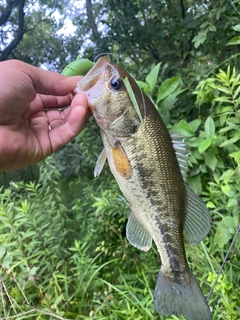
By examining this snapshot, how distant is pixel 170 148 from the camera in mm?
991

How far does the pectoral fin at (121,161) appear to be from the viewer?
1.00m

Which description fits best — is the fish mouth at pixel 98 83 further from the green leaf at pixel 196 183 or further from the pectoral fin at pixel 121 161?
the green leaf at pixel 196 183

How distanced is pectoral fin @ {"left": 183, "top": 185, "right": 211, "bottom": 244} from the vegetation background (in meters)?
0.38

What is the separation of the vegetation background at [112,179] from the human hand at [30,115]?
629 mm

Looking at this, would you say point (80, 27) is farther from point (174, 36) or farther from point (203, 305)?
point (203, 305)

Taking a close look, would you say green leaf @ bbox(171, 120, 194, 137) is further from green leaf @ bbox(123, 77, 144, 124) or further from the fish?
green leaf @ bbox(123, 77, 144, 124)

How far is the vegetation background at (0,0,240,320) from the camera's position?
1.65 metres

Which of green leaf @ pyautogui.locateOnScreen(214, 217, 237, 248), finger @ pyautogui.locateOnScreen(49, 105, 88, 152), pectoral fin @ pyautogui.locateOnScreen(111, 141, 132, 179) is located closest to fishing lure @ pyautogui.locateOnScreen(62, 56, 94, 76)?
finger @ pyautogui.locateOnScreen(49, 105, 88, 152)

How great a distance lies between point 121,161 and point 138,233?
26cm

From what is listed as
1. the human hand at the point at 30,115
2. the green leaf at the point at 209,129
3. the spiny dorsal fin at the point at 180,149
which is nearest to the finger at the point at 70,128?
the human hand at the point at 30,115

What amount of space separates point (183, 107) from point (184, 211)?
140 cm

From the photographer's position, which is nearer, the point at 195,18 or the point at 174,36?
the point at 195,18

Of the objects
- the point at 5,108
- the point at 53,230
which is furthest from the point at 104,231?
the point at 5,108

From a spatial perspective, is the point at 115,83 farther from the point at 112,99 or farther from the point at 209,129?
the point at 209,129
